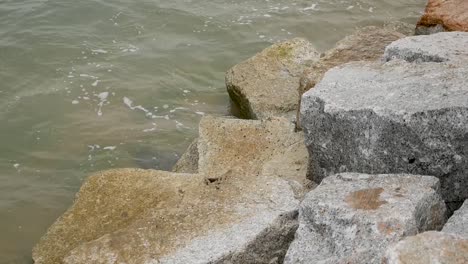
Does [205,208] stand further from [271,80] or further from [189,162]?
[271,80]

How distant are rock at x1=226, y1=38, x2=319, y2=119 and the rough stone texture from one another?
217cm

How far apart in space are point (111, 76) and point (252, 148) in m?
3.93

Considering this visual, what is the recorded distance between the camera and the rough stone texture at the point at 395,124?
3910mm

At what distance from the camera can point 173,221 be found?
4457mm

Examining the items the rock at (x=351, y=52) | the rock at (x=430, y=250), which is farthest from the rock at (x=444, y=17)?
the rock at (x=430, y=250)

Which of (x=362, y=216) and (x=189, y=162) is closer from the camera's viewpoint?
(x=362, y=216)

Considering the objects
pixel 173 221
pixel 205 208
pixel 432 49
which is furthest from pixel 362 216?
pixel 432 49

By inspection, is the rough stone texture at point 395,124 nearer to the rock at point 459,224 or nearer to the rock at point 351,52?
the rock at point 459,224

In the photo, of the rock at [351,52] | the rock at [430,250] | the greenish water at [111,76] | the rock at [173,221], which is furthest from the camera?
the greenish water at [111,76]

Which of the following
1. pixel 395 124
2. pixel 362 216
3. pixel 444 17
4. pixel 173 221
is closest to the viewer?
pixel 362 216

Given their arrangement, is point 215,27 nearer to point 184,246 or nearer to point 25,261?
point 25,261

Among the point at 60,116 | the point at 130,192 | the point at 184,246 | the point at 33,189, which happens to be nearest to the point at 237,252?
the point at 184,246

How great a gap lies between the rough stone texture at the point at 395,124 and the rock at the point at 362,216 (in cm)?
22

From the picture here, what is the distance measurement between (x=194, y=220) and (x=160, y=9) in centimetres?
708
